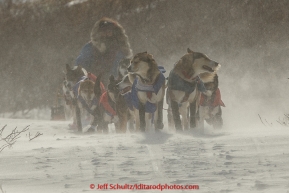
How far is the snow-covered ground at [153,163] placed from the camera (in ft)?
17.4

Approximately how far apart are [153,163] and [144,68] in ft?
8.94

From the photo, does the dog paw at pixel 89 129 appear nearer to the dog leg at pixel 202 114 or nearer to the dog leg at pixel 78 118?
the dog leg at pixel 78 118

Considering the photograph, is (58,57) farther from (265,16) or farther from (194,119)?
(194,119)

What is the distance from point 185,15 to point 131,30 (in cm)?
156

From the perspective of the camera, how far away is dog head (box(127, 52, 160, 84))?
8602 millimetres

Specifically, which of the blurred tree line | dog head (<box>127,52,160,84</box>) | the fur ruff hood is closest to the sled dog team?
dog head (<box>127,52,160,84</box>)

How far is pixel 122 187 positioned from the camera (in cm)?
527

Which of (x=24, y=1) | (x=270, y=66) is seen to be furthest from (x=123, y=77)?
(x=24, y=1)

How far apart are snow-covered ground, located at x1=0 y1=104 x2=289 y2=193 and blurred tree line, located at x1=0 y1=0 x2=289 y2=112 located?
11.5 m

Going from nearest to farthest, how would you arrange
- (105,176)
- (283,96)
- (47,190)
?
(47,190)
(105,176)
(283,96)

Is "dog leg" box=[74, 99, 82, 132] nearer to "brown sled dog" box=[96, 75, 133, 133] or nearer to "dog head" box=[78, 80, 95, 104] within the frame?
"dog head" box=[78, 80, 95, 104]

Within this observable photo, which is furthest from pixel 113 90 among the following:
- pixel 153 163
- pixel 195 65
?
pixel 153 163

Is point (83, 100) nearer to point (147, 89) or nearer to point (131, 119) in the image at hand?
point (131, 119)

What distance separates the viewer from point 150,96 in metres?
8.70
